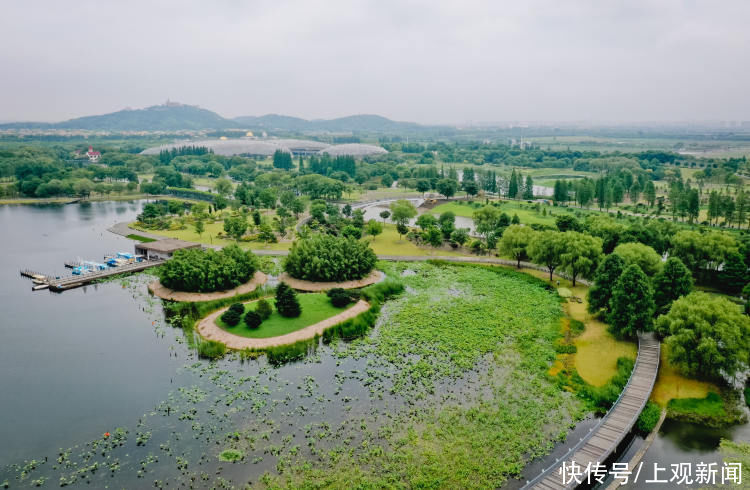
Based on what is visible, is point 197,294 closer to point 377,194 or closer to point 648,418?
point 648,418

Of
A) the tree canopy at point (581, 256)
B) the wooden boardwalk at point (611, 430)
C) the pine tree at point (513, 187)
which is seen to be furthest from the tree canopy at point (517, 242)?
the pine tree at point (513, 187)

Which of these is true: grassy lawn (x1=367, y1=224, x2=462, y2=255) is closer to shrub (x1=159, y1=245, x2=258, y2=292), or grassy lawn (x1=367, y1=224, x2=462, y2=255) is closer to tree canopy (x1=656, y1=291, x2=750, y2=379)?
shrub (x1=159, y1=245, x2=258, y2=292)

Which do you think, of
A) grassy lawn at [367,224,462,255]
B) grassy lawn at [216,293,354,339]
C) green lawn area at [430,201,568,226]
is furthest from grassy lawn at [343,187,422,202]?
grassy lawn at [216,293,354,339]

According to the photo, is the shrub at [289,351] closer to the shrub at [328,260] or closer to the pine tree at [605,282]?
the shrub at [328,260]

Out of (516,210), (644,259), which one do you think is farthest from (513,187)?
(644,259)

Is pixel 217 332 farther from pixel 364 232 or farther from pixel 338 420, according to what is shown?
pixel 364 232

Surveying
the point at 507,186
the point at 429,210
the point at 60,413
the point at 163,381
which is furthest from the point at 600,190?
the point at 60,413

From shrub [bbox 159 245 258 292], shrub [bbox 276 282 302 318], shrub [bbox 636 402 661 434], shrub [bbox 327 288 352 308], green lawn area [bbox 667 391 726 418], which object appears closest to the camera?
shrub [bbox 636 402 661 434]
